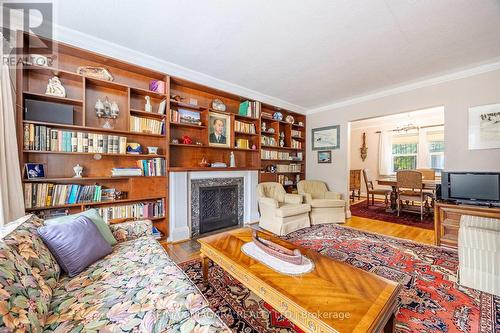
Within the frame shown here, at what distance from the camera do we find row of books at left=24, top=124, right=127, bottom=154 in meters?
2.07

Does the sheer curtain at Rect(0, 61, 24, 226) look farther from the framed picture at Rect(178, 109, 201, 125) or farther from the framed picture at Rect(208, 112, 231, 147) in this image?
the framed picture at Rect(208, 112, 231, 147)

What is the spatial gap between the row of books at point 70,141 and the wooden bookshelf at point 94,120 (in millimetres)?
44

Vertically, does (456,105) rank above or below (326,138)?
above

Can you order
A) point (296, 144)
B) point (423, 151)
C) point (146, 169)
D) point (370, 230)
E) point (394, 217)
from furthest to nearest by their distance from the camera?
point (423, 151)
point (296, 144)
point (394, 217)
point (370, 230)
point (146, 169)

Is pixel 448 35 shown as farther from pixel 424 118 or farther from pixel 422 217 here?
pixel 424 118

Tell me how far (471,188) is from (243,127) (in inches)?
135

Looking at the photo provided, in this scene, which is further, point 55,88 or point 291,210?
point 291,210

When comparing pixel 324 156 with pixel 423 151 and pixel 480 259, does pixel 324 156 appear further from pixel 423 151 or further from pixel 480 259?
pixel 423 151

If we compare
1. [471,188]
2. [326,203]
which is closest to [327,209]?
[326,203]

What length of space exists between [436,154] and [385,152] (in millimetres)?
1252

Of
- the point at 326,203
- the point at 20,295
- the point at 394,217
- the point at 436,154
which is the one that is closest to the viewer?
the point at 20,295

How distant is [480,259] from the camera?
1.82 meters

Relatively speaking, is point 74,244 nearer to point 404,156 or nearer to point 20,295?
point 20,295

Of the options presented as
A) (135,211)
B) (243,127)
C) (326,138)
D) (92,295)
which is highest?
(243,127)
